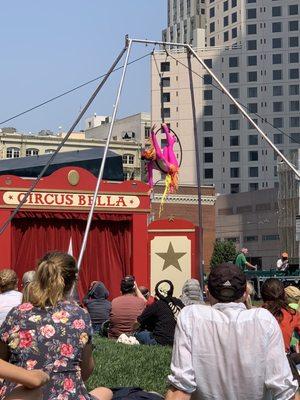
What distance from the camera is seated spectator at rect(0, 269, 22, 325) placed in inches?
336

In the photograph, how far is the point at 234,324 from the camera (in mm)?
4871

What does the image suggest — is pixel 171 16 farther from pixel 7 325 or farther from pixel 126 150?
pixel 7 325

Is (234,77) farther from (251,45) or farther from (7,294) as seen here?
(7,294)

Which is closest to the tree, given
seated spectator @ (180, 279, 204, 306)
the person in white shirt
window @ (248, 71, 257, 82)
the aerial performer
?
window @ (248, 71, 257, 82)

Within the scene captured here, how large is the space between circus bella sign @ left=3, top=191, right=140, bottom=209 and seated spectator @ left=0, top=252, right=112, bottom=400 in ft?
54.0

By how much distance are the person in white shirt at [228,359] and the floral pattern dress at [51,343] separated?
82cm

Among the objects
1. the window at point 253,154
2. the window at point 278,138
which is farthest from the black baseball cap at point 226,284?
the window at point 253,154

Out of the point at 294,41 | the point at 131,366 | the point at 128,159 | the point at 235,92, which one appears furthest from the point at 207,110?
the point at 131,366

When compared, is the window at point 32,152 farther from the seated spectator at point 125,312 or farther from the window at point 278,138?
the seated spectator at point 125,312

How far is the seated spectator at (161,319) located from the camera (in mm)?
12109

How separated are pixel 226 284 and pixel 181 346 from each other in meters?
0.41

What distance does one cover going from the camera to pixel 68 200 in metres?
22.5

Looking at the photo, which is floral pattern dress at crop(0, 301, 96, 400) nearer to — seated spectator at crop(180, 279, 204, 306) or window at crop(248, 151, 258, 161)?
seated spectator at crop(180, 279, 204, 306)

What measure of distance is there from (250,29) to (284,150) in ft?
52.4
